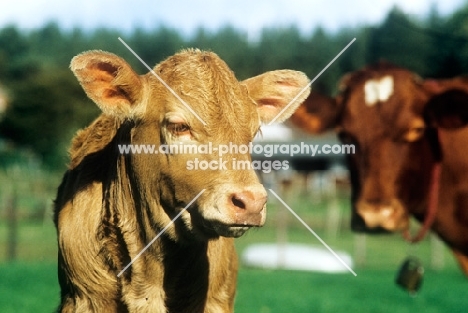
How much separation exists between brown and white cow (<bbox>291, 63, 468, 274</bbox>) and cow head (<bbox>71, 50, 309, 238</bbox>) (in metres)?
2.21

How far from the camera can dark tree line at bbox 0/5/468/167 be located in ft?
123

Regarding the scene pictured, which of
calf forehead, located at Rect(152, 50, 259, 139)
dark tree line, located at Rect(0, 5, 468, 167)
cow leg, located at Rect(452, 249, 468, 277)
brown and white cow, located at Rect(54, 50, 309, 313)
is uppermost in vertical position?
calf forehead, located at Rect(152, 50, 259, 139)

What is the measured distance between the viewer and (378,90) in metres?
6.72

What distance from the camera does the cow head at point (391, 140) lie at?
20.9 ft

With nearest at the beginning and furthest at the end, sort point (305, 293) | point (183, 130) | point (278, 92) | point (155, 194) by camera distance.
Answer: point (183, 130) < point (155, 194) < point (278, 92) < point (305, 293)

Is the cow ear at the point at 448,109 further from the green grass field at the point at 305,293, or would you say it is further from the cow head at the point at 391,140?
the green grass field at the point at 305,293

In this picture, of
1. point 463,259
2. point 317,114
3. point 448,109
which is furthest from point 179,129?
point 463,259

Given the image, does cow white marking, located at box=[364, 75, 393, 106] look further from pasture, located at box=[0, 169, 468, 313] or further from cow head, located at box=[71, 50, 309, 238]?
cow head, located at box=[71, 50, 309, 238]

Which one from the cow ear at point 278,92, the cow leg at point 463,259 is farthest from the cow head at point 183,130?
the cow leg at point 463,259

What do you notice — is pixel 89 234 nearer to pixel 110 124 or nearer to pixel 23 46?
pixel 110 124

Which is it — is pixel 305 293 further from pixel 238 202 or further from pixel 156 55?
pixel 156 55

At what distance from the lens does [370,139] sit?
21.4ft

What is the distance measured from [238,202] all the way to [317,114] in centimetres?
373

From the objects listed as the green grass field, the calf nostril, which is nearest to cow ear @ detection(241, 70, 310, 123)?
the calf nostril
